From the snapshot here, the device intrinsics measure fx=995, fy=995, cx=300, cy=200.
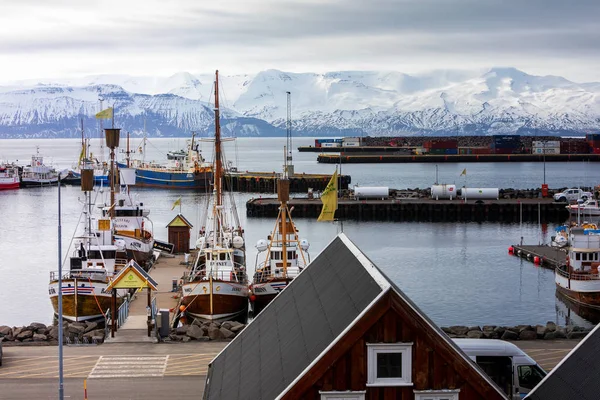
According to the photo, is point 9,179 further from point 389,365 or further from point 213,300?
point 389,365

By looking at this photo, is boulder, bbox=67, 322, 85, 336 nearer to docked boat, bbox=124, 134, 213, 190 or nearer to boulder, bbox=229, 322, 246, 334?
boulder, bbox=229, 322, 246, 334

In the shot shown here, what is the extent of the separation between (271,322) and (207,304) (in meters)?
19.1

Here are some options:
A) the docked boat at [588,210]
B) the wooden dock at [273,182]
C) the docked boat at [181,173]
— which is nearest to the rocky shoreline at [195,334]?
the docked boat at [588,210]

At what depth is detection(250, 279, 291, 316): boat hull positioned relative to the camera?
37969mm

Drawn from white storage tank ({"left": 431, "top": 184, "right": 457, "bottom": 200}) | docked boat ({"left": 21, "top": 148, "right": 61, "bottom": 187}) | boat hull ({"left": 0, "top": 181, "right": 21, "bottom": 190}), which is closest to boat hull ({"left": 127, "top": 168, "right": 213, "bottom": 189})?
docked boat ({"left": 21, "top": 148, "right": 61, "bottom": 187})

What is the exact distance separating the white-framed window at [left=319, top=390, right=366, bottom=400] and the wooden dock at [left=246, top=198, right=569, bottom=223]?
73132 millimetres

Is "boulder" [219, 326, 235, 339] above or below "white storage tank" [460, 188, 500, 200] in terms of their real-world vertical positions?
below

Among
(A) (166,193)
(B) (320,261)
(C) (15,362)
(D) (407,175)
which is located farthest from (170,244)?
(D) (407,175)

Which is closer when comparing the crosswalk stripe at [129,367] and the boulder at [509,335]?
the crosswalk stripe at [129,367]

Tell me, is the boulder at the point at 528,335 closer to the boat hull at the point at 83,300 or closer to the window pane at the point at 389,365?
the boat hull at the point at 83,300

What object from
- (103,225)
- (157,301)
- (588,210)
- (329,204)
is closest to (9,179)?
(588,210)

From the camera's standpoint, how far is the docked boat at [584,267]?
40.6 meters

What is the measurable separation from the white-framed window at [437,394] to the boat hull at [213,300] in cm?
2302

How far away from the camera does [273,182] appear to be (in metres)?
118
